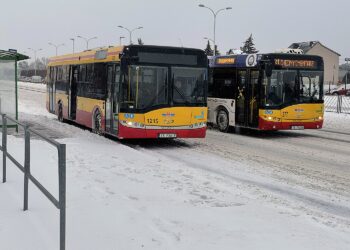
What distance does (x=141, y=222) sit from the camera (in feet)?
20.3

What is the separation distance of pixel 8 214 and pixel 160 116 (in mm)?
7670

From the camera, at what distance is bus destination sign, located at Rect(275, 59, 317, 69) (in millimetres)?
16750

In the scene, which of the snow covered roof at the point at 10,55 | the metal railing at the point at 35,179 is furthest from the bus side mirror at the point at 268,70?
the metal railing at the point at 35,179

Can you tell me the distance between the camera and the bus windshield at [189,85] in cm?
1378

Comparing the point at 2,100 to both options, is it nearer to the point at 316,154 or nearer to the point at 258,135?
the point at 258,135

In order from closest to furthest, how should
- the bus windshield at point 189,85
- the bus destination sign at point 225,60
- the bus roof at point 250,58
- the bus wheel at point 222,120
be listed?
the bus windshield at point 189,85 < the bus roof at point 250,58 < the bus destination sign at point 225,60 < the bus wheel at point 222,120

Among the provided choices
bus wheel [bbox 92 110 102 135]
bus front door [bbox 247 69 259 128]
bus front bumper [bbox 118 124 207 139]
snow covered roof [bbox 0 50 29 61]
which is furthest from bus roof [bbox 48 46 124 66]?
bus front door [bbox 247 69 259 128]

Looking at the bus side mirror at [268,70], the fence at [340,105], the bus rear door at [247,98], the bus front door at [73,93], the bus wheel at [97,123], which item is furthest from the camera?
the fence at [340,105]

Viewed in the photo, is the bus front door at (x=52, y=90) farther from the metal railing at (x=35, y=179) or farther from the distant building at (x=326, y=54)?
the distant building at (x=326, y=54)

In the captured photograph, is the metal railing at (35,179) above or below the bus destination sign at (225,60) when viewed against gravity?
below

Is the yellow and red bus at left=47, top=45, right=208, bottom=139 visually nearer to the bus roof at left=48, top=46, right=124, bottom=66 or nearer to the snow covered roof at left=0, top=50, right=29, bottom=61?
the bus roof at left=48, top=46, right=124, bottom=66

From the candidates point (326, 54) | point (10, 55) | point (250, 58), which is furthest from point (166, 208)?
point (326, 54)

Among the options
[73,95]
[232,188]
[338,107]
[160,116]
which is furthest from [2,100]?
[338,107]

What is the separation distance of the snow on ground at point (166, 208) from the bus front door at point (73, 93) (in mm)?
7624
